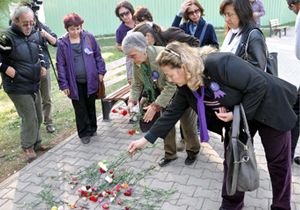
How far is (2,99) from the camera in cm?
747

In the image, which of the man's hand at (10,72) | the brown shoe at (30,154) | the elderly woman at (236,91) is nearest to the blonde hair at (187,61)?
the elderly woman at (236,91)

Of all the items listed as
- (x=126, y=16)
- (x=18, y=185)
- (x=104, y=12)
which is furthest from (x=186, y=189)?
(x=104, y=12)

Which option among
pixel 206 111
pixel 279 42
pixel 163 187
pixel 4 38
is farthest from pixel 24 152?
pixel 279 42

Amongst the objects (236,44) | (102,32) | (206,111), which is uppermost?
(236,44)

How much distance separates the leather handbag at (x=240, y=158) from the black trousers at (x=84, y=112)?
2.72 meters

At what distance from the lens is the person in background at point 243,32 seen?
2.81 m

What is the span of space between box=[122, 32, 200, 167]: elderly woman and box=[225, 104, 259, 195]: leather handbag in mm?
1035

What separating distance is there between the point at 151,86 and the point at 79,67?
133cm

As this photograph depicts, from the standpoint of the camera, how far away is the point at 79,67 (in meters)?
4.48

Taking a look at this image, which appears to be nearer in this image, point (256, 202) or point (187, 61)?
point (187, 61)

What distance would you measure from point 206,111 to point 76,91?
234 centimetres

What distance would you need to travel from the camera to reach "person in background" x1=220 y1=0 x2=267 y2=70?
2.81 m

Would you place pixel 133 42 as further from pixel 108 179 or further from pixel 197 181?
pixel 197 181

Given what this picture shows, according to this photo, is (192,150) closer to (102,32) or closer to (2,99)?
(2,99)
